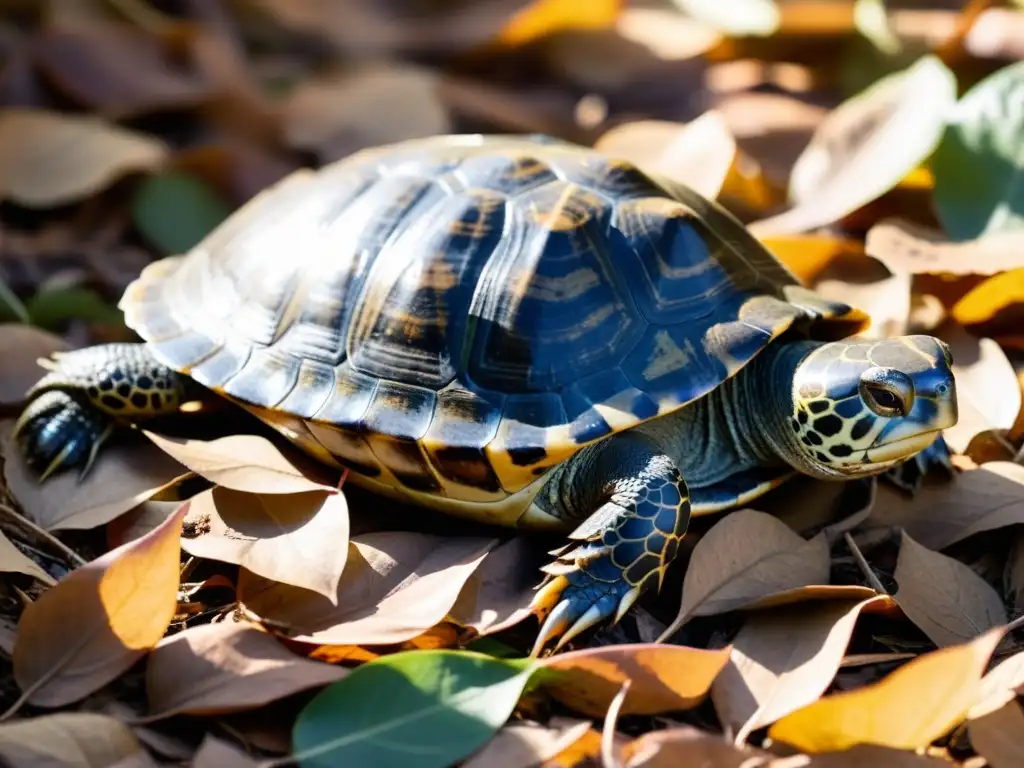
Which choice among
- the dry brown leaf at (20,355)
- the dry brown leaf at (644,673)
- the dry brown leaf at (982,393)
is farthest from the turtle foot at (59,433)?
the dry brown leaf at (982,393)

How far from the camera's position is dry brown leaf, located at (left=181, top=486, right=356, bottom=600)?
148cm

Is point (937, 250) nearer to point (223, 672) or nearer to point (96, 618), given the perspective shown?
point (223, 672)

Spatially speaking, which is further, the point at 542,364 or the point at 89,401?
the point at 89,401

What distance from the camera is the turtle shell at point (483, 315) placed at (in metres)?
1.67

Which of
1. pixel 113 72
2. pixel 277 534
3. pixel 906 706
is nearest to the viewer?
pixel 906 706

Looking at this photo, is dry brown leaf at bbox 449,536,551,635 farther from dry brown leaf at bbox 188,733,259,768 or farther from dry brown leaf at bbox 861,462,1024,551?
dry brown leaf at bbox 861,462,1024,551

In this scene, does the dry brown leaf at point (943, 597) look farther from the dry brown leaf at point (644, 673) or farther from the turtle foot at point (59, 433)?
the turtle foot at point (59, 433)

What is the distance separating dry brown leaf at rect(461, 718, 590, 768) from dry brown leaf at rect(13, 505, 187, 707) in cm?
52

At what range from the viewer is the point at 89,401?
1986 millimetres

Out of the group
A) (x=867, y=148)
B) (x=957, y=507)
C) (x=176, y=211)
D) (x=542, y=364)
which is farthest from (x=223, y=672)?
(x=867, y=148)

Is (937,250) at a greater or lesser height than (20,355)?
greater

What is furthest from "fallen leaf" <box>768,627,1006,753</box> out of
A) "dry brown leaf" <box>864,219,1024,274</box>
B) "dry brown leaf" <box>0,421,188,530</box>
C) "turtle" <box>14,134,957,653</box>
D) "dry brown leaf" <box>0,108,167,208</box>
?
"dry brown leaf" <box>0,108,167,208</box>

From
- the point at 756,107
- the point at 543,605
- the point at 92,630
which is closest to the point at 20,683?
the point at 92,630

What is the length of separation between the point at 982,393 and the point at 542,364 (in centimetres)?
97
